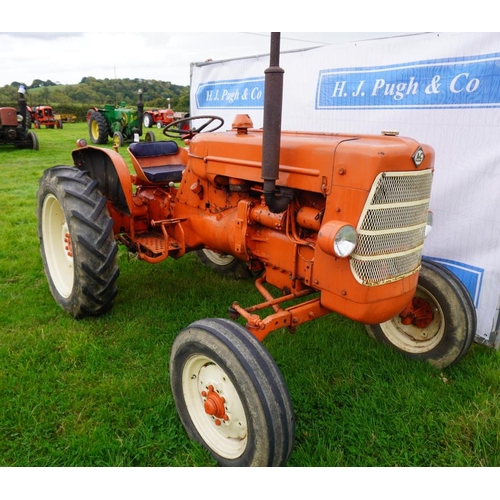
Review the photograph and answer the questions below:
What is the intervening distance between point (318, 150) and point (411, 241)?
26.0 inches

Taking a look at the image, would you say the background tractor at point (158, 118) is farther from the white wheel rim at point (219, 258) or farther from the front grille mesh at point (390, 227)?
the front grille mesh at point (390, 227)

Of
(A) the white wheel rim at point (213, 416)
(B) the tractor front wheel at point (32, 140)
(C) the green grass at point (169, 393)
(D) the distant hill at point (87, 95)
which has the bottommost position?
(C) the green grass at point (169, 393)

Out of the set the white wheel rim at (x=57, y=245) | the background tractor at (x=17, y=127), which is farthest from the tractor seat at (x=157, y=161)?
the background tractor at (x=17, y=127)

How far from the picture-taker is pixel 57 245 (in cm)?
389

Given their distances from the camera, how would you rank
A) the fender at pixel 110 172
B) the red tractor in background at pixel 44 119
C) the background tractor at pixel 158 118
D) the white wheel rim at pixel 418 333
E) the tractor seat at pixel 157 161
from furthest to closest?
the red tractor in background at pixel 44 119, the background tractor at pixel 158 118, the tractor seat at pixel 157 161, the fender at pixel 110 172, the white wheel rim at pixel 418 333

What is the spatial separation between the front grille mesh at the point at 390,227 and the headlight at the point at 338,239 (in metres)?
0.06

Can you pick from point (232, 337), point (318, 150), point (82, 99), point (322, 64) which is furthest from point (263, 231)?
point (82, 99)

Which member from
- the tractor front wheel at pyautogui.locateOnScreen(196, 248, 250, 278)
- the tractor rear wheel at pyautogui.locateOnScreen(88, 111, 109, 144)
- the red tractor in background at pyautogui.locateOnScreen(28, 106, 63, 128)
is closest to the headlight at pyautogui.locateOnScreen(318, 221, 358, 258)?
the tractor front wheel at pyautogui.locateOnScreen(196, 248, 250, 278)

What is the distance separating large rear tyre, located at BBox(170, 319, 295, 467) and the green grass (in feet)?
0.46

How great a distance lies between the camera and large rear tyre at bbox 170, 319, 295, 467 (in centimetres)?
193

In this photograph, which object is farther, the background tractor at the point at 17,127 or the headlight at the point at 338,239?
the background tractor at the point at 17,127

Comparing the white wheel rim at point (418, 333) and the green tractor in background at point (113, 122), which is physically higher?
the green tractor in background at point (113, 122)

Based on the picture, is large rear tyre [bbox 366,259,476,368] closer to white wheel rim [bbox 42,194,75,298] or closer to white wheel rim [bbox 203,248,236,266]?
white wheel rim [bbox 203,248,236,266]

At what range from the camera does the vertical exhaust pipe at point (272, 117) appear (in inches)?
79.0
